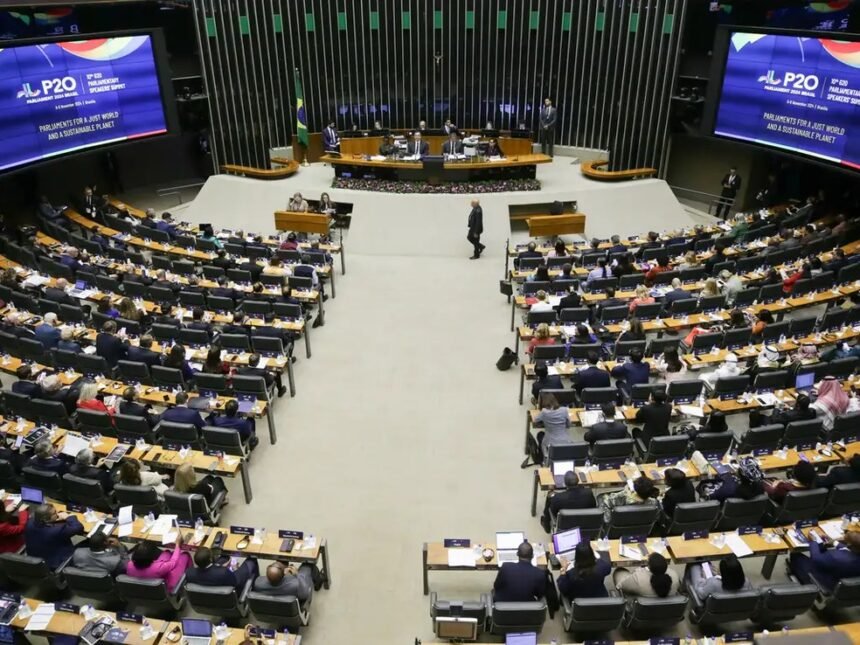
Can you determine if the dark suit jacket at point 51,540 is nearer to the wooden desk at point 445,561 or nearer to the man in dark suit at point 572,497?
the wooden desk at point 445,561

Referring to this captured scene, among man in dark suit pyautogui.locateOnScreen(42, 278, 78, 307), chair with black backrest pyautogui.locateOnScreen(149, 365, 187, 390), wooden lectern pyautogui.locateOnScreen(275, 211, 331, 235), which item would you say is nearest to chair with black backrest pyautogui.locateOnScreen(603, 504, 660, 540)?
chair with black backrest pyautogui.locateOnScreen(149, 365, 187, 390)

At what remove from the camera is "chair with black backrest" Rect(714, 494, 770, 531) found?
7.55 metres

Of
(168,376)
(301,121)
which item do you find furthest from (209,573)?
(301,121)

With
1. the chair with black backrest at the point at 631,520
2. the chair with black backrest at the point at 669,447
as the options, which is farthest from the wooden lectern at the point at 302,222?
the chair with black backrest at the point at 631,520

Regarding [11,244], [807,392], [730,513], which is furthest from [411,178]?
[730,513]

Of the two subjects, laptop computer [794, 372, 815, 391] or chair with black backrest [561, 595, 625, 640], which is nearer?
chair with black backrest [561, 595, 625, 640]

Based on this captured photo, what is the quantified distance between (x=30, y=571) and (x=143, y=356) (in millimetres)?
3907

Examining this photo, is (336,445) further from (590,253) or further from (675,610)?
(590,253)

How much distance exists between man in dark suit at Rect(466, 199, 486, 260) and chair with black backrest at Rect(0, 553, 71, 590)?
11.0 meters

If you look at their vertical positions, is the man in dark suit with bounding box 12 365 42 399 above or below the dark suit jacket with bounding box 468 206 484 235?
below

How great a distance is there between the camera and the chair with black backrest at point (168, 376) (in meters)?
10.0

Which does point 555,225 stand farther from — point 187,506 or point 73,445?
point 73,445

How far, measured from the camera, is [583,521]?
7.54 m

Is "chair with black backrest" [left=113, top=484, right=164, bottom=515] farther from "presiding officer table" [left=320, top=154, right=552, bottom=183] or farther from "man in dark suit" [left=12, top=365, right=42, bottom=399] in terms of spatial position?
"presiding officer table" [left=320, top=154, right=552, bottom=183]
